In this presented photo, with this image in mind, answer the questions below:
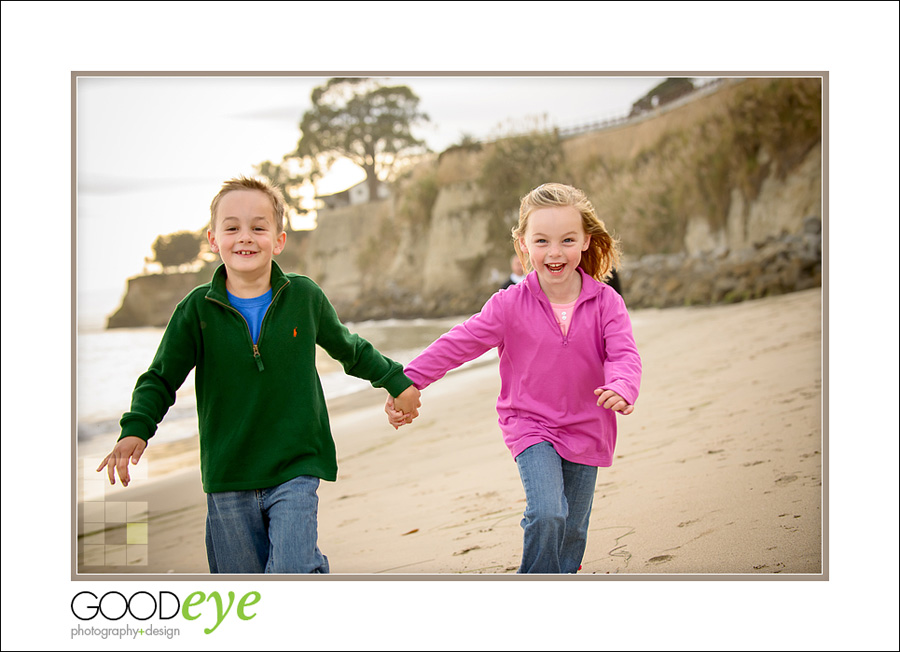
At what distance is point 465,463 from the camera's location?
4184 millimetres

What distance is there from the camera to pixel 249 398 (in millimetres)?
2348

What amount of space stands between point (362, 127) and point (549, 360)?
2.55m

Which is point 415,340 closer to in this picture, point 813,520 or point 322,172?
point 322,172

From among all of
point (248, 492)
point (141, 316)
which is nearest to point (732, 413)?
point (248, 492)

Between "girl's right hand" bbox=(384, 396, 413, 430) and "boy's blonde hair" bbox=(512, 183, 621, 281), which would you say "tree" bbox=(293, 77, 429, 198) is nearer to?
"boy's blonde hair" bbox=(512, 183, 621, 281)

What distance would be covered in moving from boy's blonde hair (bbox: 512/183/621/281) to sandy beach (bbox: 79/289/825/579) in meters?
1.08

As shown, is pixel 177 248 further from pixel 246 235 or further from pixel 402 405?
pixel 402 405

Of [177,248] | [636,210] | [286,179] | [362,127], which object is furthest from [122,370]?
[636,210]

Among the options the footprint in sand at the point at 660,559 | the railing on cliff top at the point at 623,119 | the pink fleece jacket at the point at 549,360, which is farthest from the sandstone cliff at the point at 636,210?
the footprint in sand at the point at 660,559

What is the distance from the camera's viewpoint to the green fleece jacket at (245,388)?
2.31 meters

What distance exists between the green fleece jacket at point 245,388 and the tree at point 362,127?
1821 mm

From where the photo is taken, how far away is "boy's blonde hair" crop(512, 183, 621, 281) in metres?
2.53

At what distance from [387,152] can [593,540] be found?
2.76 meters

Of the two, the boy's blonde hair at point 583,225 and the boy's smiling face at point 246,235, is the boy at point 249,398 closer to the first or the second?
the boy's smiling face at point 246,235
